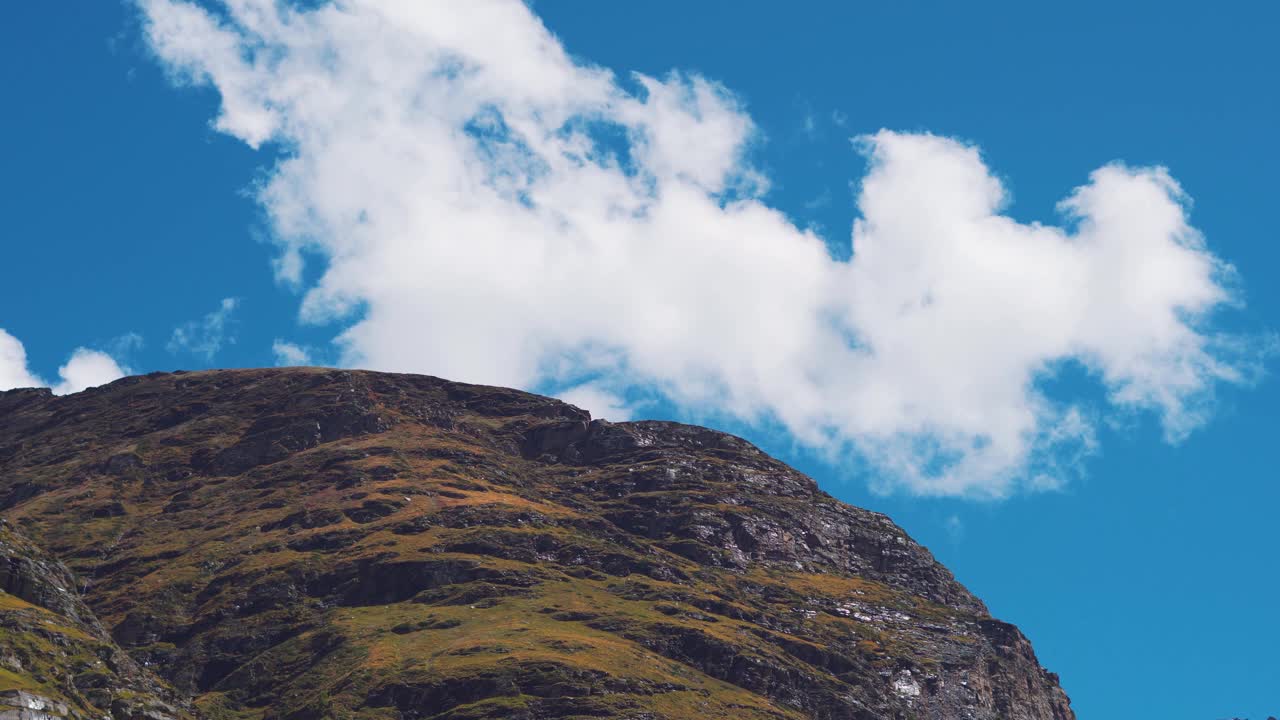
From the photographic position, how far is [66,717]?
649ft

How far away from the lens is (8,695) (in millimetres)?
193000

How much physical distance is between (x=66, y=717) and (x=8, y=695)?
9000mm
